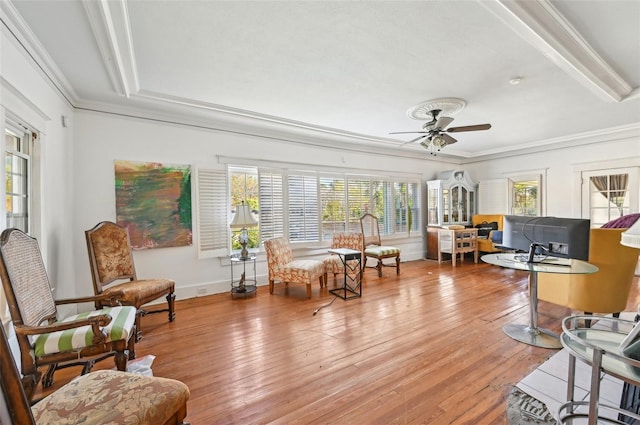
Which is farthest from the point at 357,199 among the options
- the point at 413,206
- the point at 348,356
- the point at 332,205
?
the point at 348,356

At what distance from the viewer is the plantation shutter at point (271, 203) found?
15.1 ft

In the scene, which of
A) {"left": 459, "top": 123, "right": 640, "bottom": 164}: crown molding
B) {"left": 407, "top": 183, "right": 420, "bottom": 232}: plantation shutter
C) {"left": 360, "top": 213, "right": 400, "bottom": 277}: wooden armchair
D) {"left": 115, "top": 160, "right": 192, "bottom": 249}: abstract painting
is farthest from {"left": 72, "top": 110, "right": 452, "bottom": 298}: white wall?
{"left": 459, "top": 123, "right": 640, "bottom": 164}: crown molding

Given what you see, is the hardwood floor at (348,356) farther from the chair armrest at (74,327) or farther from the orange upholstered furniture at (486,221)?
the orange upholstered furniture at (486,221)

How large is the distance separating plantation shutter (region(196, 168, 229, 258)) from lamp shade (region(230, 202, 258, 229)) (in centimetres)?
29

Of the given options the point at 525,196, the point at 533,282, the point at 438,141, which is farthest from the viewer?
the point at 525,196

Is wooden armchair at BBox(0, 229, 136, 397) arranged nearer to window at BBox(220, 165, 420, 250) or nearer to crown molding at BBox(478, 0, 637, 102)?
window at BBox(220, 165, 420, 250)

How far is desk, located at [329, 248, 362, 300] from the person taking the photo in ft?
12.9

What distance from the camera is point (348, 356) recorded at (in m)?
2.35

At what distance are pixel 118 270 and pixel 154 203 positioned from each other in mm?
965

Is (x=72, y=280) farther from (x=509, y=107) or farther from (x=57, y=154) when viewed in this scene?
(x=509, y=107)

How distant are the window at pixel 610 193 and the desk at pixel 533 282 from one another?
3937 millimetres

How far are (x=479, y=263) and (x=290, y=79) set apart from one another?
5.55 m

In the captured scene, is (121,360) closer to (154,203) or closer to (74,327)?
(74,327)

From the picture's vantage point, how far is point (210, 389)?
1.95m
